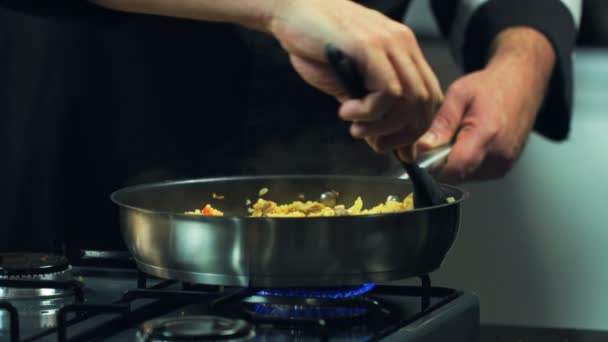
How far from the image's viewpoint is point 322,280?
29.4 inches

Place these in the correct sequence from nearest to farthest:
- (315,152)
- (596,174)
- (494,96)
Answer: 1. (494,96)
2. (315,152)
3. (596,174)

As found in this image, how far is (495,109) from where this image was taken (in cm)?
129

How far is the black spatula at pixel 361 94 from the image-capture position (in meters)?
0.77

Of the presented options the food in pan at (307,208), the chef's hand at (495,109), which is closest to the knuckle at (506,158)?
the chef's hand at (495,109)

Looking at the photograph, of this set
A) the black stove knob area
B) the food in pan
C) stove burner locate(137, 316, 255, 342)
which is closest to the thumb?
the food in pan

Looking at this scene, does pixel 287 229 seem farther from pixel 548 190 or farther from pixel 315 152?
pixel 548 190

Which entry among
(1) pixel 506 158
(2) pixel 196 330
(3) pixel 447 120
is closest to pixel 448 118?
(3) pixel 447 120

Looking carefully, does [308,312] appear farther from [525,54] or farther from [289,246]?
[525,54]

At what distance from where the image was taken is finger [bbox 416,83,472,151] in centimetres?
119

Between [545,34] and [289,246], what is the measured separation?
0.85 m

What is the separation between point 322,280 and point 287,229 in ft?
0.18

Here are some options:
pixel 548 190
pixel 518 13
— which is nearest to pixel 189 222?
pixel 518 13

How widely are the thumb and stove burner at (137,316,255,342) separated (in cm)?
59

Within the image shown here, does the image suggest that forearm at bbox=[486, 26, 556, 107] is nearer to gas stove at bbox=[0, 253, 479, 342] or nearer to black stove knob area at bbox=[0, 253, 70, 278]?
gas stove at bbox=[0, 253, 479, 342]
